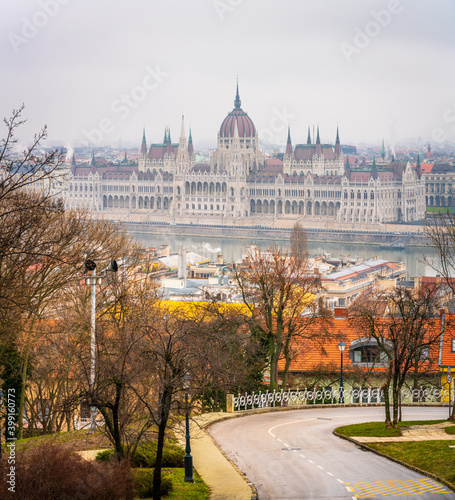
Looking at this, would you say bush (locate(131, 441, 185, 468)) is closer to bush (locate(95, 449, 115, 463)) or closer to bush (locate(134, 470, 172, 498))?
bush (locate(95, 449, 115, 463))

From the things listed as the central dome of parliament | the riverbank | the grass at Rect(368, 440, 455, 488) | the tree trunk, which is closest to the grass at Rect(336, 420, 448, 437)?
the grass at Rect(368, 440, 455, 488)

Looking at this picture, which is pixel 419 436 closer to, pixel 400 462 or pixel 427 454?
pixel 427 454

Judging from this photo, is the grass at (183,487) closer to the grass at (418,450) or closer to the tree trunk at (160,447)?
the tree trunk at (160,447)

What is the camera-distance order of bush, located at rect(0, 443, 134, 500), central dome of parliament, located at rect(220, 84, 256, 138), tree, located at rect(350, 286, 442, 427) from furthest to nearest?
central dome of parliament, located at rect(220, 84, 256, 138), tree, located at rect(350, 286, 442, 427), bush, located at rect(0, 443, 134, 500)

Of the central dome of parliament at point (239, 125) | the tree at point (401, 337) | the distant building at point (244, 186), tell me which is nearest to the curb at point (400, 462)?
the tree at point (401, 337)

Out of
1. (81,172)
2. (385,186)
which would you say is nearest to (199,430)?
(385,186)

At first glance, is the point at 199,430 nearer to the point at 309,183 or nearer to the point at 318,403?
the point at 318,403
